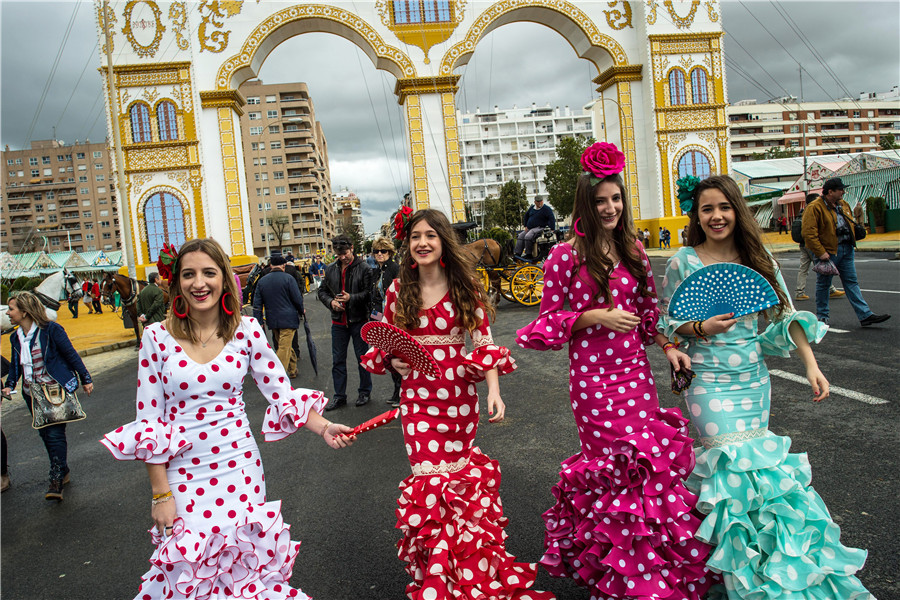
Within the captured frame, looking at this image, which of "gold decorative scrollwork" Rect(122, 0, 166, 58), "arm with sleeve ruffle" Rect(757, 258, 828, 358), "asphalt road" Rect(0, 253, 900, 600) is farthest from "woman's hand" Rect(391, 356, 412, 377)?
"gold decorative scrollwork" Rect(122, 0, 166, 58)

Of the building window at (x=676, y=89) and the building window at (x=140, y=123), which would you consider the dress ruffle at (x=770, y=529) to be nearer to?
the building window at (x=140, y=123)

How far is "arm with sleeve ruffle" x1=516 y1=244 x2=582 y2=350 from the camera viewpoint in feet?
9.21

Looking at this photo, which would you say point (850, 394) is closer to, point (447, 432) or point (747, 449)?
point (747, 449)

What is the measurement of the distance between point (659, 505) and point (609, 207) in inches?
50.2

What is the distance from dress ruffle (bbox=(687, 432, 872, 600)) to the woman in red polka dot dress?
2.62 ft

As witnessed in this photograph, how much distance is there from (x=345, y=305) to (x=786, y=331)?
17.8 ft

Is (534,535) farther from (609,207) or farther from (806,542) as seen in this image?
(609,207)

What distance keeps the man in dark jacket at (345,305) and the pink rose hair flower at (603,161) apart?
15.7 ft

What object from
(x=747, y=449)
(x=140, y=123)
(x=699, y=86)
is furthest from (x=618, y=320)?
(x=699, y=86)

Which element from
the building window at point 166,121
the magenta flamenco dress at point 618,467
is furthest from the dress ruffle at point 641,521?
the building window at point 166,121

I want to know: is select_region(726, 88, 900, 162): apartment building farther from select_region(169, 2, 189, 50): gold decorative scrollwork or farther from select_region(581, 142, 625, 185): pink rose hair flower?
select_region(581, 142, 625, 185): pink rose hair flower

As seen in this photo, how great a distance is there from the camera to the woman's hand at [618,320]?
2.66 meters

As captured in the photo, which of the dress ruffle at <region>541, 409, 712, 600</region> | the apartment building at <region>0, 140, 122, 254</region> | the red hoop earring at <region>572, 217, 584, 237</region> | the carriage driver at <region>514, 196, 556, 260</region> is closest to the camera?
the dress ruffle at <region>541, 409, 712, 600</region>

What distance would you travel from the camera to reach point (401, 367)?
2.90 metres
